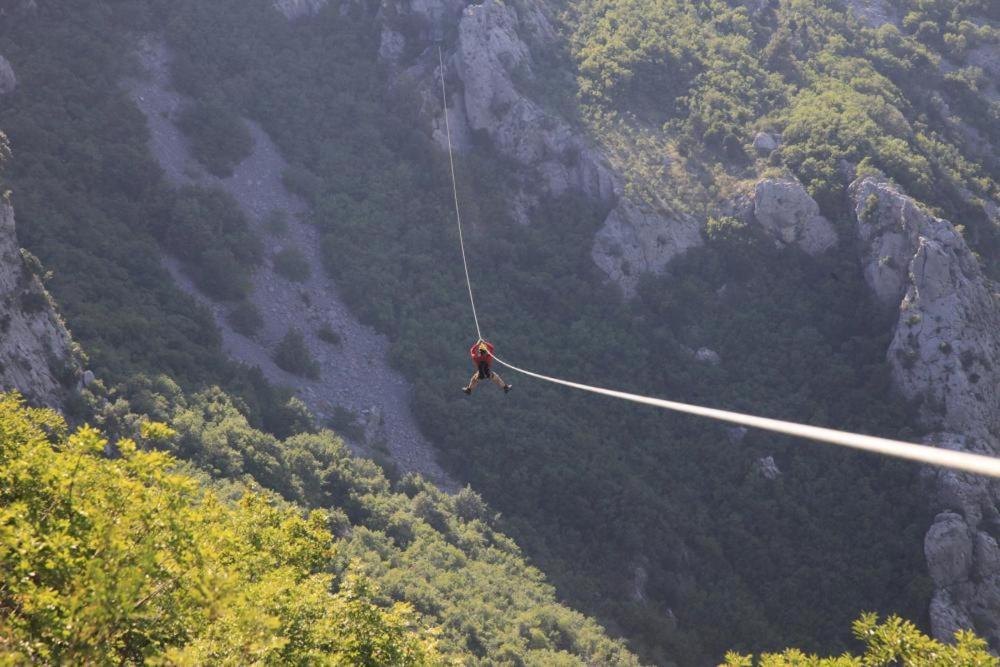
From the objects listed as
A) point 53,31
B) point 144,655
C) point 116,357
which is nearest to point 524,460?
point 116,357

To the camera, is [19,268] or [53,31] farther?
[53,31]

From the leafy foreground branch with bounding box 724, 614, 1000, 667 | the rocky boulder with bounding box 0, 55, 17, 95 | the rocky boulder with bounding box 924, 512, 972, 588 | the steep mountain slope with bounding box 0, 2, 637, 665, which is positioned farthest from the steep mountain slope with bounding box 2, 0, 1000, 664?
the leafy foreground branch with bounding box 724, 614, 1000, 667

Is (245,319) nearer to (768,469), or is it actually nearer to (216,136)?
(216,136)

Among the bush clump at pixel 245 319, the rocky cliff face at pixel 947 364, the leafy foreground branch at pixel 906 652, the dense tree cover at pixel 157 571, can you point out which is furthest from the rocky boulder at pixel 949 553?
the bush clump at pixel 245 319

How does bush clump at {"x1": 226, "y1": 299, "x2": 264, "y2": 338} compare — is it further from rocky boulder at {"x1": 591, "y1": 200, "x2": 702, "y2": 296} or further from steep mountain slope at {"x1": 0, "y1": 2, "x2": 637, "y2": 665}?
rocky boulder at {"x1": 591, "y1": 200, "x2": 702, "y2": 296}

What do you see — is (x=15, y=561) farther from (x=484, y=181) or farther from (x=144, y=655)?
(x=484, y=181)

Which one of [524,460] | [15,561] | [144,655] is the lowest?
[524,460]
